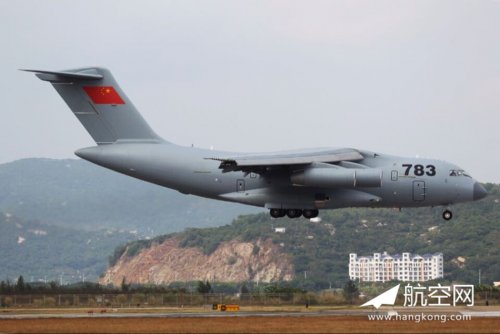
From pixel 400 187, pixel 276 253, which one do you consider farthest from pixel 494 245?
pixel 400 187

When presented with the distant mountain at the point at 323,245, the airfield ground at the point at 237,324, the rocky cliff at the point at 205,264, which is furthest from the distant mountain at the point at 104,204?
the airfield ground at the point at 237,324

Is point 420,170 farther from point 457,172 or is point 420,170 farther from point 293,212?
point 293,212

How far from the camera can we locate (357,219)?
90.2 m

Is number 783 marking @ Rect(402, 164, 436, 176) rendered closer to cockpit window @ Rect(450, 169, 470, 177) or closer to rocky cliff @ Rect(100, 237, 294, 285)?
cockpit window @ Rect(450, 169, 470, 177)

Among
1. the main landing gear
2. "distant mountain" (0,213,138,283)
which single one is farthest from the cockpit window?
"distant mountain" (0,213,138,283)

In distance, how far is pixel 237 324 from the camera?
1373 inches

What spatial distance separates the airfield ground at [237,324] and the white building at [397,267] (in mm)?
30888

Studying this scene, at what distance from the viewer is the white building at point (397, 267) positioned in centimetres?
7250

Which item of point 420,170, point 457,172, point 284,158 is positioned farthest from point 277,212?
point 457,172

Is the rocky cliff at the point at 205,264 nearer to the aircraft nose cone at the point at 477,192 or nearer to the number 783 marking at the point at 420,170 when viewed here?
the aircraft nose cone at the point at 477,192

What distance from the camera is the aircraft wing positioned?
44.1 metres

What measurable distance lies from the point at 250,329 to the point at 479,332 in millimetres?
6301

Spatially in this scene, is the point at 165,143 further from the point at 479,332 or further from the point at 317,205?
the point at 479,332

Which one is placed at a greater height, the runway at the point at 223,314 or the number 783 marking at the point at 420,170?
the number 783 marking at the point at 420,170
